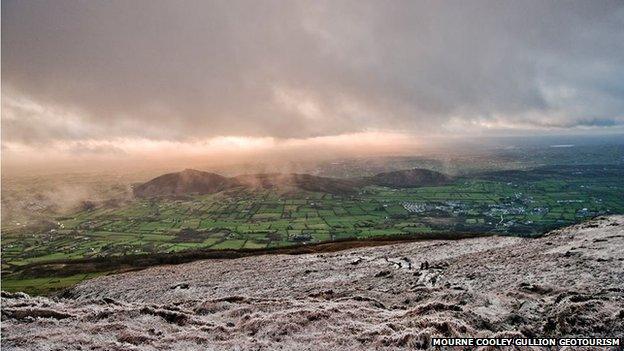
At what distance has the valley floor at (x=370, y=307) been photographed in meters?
17.9

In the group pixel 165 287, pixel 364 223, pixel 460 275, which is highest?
pixel 460 275

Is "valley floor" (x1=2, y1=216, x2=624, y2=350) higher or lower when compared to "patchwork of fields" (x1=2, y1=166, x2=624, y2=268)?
higher

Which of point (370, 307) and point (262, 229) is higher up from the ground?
point (370, 307)

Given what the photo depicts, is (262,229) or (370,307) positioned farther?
(262,229)

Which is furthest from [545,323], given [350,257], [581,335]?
[350,257]

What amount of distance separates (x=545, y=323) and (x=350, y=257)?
25.8 meters

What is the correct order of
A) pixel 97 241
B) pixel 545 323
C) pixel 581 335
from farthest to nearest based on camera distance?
pixel 97 241 → pixel 545 323 → pixel 581 335

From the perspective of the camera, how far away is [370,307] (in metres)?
23.1

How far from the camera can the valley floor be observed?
17.9 metres

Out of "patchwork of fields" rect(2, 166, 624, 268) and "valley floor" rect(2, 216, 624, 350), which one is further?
"patchwork of fields" rect(2, 166, 624, 268)

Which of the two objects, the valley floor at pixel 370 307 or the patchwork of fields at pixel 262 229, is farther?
the patchwork of fields at pixel 262 229

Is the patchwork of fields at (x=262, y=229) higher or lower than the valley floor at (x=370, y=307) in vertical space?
lower

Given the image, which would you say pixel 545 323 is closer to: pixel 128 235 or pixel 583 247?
pixel 583 247

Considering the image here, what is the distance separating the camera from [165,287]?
36156 mm
